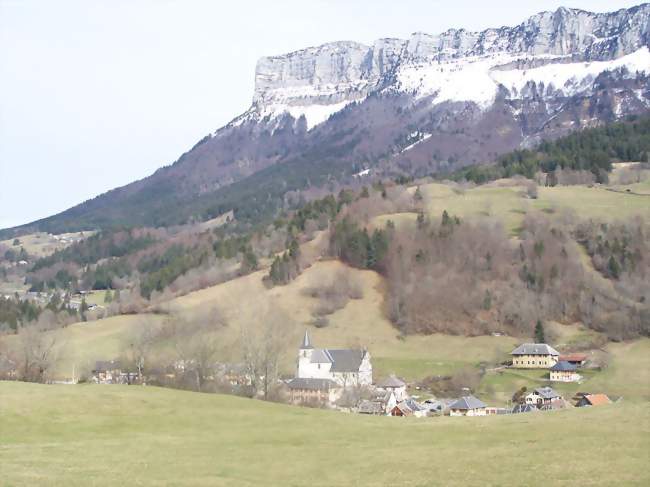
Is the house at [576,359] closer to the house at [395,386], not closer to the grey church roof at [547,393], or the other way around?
the grey church roof at [547,393]

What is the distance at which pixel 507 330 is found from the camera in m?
125

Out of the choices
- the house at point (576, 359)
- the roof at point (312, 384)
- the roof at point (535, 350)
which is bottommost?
the roof at point (312, 384)

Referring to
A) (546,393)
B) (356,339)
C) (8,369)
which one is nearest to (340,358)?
(356,339)

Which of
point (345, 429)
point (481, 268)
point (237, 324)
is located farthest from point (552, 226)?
point (345, 429)

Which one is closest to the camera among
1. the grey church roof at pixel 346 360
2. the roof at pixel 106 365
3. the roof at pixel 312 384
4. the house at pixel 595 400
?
the house at pixel 595 400

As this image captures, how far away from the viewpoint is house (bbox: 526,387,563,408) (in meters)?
90.2

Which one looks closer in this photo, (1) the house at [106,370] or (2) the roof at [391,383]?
(2) the roof at [391,383]

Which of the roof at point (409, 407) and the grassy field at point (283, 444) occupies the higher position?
the grassy field at point (283, 444)

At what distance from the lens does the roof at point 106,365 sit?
108 meters

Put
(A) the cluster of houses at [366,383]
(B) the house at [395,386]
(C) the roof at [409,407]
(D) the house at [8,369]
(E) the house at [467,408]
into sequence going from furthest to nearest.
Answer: (B) the house at [395,386] → (D) the house at [8,369] → (A) the cluster of houses at [366,383] → (E) the house at [467,408] → (C) the roof at [409,407]

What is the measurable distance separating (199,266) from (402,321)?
6195 cm

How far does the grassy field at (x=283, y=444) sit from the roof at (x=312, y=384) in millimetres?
40956

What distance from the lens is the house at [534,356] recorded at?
108500 millimetres

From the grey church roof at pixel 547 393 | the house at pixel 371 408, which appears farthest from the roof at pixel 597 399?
the house at pixel 371 408
